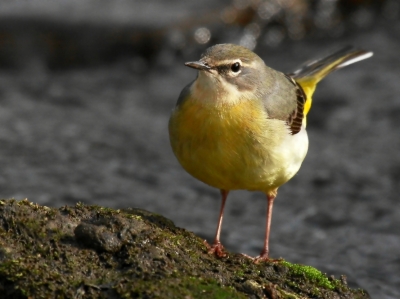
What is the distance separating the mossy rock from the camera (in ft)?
15.5

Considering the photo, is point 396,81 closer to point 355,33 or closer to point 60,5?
point 355,33

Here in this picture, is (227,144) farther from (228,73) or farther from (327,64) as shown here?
(327,64)

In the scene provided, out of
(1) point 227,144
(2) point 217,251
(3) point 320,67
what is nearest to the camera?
(2) point 217,251

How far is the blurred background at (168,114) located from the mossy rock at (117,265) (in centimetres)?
264

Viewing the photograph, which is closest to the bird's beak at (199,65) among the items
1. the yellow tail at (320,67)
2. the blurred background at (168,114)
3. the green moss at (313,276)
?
the green moss at (313,276)

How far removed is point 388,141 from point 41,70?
21.3 feet

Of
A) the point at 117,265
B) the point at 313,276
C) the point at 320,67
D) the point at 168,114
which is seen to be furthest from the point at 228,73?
the point at 168,114

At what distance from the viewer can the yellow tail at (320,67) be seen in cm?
879

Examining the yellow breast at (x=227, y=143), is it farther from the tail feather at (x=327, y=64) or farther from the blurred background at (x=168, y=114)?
the tail feather at (x=327, y=64)

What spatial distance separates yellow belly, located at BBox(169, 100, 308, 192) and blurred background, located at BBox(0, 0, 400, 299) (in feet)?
8.25

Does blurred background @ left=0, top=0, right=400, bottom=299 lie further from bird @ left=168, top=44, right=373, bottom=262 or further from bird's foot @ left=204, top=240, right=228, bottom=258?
bird's foot @ left=204, top=240, right=228, bottom=258

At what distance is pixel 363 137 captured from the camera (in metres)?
12.1

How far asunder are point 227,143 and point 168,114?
683 cm

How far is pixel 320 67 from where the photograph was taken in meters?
8.94
